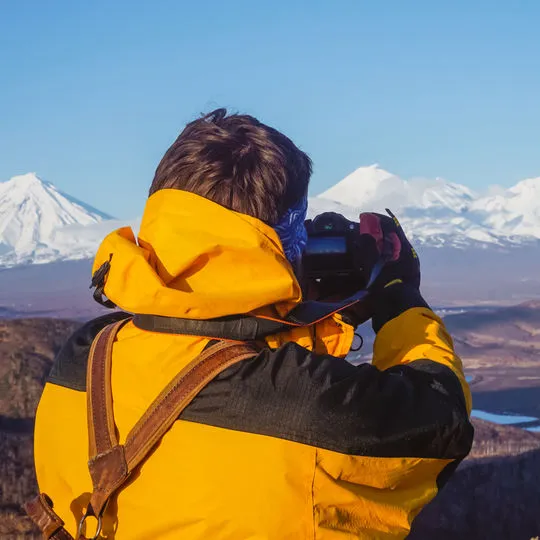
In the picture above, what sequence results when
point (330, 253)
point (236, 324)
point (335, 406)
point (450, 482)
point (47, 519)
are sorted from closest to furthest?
point (335, 406) < point (236, 324) < point (47, 519) < point (330, 253) < point (450, 482)

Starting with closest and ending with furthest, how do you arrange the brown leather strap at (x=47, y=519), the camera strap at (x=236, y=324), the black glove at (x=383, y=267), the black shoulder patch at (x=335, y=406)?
the black shoulder patch at (x=335, y=406)
the camera strap at (x=236, y=324)
the brown leather strap at (x=47, y=519)
the black glove at (x=383, y=267)

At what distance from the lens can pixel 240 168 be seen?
1560 millimetres

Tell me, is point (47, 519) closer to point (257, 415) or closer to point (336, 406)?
point (257, 415)

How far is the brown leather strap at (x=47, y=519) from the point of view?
1.63m

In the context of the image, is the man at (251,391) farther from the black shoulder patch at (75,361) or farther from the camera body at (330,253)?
the camera body at (330,253)

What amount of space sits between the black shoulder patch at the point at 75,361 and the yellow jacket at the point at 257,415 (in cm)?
12

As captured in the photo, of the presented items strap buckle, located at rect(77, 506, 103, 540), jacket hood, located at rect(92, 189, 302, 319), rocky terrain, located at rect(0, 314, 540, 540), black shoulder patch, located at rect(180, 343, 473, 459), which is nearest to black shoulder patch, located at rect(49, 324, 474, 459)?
black shoulder patch, located at rect(180, 343, 473, 459)

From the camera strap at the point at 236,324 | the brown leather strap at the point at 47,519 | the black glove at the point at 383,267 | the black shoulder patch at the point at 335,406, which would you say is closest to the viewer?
the black shoulder patch at the point at 335,406

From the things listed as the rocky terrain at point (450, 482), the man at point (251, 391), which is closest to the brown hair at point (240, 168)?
the man at point (251, 391)

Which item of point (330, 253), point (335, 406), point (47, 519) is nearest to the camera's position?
point (335, 406)

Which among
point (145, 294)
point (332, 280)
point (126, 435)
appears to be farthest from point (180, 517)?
point (332, 280)

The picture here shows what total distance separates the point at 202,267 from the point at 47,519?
0.62m

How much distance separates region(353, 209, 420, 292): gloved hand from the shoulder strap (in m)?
0.50

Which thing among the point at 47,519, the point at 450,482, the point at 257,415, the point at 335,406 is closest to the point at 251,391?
the point at 257,415
